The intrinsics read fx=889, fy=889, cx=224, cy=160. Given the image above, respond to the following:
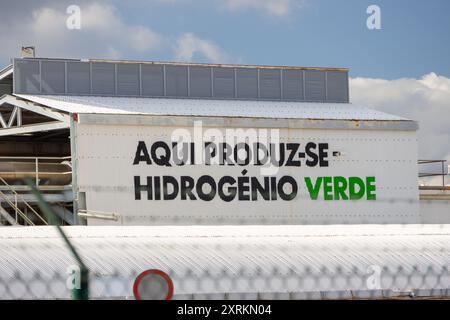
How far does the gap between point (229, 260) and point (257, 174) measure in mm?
27237

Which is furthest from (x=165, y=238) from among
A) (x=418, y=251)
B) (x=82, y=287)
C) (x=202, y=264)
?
(x=82, y=287)

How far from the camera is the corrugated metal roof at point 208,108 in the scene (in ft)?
126

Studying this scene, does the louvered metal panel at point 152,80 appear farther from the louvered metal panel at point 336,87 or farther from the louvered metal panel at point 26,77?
the louvered metal panel at point 336,87

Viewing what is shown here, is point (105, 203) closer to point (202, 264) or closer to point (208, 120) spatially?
point (208, 120)

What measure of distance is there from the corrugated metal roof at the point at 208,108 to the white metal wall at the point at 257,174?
4.94 feet

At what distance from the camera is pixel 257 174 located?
36531 mm

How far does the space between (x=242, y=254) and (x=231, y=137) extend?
26.7 meters

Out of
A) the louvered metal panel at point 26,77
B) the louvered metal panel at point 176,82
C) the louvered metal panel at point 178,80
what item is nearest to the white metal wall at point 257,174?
the louvered metal panel at point 26,77

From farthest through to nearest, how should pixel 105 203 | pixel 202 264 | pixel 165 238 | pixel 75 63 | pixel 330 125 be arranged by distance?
pixel 75 63 → pixel 330 125 → pixel 105 203 → pixel 165 238 → pixel 202 264

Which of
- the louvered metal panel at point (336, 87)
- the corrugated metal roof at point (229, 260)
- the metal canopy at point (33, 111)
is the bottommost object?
the corrugated metal roof at point (229, 260)

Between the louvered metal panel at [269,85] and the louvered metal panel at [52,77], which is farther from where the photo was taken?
the louvered metal panel at [269,85]

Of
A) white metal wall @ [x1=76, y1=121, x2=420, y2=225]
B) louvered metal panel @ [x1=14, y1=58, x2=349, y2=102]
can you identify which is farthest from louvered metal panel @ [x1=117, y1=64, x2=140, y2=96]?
white metal wall @ [x1=76, y1=121, x2=420, y2=225]

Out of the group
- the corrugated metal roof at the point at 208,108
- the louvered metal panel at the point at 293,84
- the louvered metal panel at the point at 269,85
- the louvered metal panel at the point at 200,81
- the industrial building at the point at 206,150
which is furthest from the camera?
the louvered metal panel at the point at 293,84

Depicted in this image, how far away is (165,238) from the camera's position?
9.84 m
